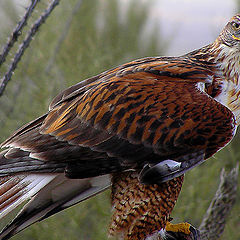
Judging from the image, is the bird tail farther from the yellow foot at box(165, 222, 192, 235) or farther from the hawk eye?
the hawk eye

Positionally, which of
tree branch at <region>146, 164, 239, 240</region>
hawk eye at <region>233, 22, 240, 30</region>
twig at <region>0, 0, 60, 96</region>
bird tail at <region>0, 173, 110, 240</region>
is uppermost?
twig at <region>0, 0, 60, 96</region>

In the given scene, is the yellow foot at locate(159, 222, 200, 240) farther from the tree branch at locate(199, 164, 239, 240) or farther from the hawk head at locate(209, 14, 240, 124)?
the hawk head at locate(209, 14, 240, 124)

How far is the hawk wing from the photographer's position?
2602 mm

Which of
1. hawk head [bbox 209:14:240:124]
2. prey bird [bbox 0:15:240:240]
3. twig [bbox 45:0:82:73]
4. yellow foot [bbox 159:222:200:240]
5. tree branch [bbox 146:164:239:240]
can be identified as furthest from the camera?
twig [bbox 45:0:82:73]

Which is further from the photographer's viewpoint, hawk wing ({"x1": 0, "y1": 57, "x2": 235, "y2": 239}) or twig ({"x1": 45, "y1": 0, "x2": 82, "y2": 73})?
twig ({"x1": 45, "y1": 0, "x2": 82, "y2": 73})

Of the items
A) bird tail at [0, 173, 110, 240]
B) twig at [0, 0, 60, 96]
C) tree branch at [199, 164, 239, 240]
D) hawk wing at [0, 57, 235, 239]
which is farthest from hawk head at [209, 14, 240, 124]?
twig at [0, 0, 60, 96]

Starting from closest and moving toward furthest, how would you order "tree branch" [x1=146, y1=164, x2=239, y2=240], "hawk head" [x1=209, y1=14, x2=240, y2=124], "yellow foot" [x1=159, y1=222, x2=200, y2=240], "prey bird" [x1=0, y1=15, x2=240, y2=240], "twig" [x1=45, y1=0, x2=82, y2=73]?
"prey bird" [x1=0, y1=15, x2=240, y2=240]
"hawk head" [x1=209, y1=14, x2=240, y2=124]
"yellow foot" [x1=159, y1=222, x2=200, y2=240]
"tree branch" [x1=146, y1=164, x2=239, y2=240]
"twig" [x1=45, y1=0, x2=82, y2=73]

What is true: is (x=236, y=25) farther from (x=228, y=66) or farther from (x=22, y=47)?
(x=22, y=47)

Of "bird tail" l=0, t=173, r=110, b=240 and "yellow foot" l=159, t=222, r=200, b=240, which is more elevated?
"bird tail" l=0, t=173, r=110, b=240

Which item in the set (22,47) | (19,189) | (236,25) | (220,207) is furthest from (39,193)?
→ (236,25)

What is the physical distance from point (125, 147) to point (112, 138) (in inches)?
4.1

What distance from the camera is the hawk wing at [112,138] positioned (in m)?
2.60

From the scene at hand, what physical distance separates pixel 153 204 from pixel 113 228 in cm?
40

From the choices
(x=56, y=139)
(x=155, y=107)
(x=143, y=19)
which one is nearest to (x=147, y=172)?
(x=155, y=107)
